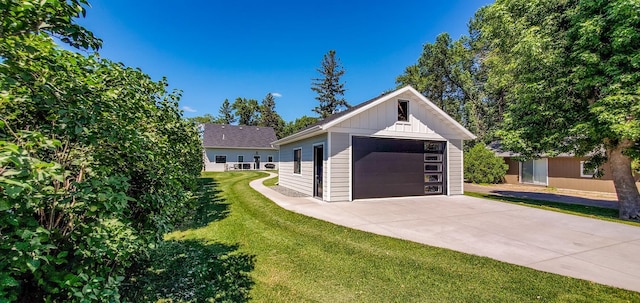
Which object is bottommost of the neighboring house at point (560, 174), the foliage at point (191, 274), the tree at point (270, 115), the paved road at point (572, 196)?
the paved road at point (572, 196)

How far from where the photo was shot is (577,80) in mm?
7934

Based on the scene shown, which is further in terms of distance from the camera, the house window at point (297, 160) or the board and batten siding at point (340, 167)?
the house window at point (297, 160)

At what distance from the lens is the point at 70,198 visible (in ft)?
5.80

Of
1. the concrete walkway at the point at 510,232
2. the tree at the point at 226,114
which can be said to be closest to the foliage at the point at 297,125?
the tree at the point at 226,114

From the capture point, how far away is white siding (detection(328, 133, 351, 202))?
9.16m

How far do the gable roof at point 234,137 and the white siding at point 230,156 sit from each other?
1.86ft

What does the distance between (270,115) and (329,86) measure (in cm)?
1795

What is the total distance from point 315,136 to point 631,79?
908cm

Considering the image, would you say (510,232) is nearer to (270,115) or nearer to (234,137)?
(234,137)

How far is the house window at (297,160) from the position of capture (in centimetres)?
1226

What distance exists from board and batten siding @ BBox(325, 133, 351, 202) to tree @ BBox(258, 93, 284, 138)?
4064cm

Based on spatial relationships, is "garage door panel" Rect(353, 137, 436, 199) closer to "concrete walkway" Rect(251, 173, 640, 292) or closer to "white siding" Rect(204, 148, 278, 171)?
"concrete walkway" Rect(251, 173, 640, 292)

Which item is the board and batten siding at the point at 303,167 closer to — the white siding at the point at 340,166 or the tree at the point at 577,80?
the white siding at the point at 340,166

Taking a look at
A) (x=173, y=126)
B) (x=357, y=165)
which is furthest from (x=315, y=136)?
(x=173, y=126)
